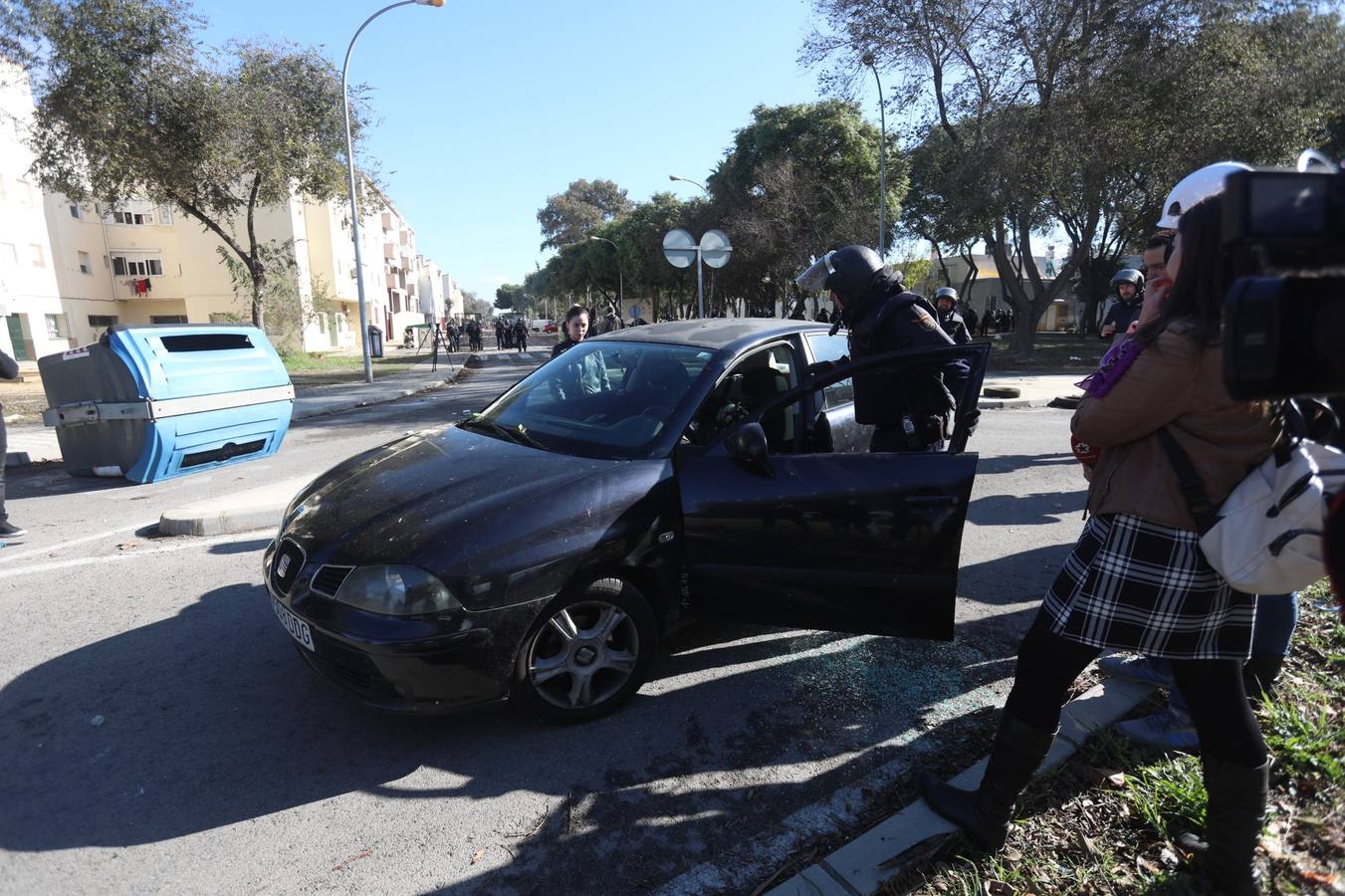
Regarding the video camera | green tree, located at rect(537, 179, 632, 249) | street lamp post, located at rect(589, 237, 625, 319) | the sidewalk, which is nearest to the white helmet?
the video camera

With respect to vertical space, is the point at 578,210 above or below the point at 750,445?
above

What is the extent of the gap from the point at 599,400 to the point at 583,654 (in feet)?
4.41

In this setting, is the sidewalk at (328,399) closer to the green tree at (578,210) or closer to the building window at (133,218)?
the building window at (133,218)

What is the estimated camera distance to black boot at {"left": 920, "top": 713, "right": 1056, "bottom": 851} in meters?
2.06

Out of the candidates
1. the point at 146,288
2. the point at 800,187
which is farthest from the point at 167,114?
the point at 146,288

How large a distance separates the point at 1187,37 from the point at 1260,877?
20.8 meters

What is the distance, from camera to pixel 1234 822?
74.8 inches

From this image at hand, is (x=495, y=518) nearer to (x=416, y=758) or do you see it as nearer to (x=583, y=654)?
(x=583, y=654)

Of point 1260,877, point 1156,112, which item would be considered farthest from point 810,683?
point 1156,112

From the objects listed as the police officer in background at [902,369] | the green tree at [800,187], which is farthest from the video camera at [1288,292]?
the green tree at [800,187]

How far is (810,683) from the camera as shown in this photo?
329cm

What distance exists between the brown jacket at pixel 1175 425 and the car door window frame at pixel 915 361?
3.72 feet

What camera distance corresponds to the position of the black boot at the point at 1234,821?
1877 mm

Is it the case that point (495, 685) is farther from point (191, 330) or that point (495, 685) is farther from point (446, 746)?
point (191, 330)
